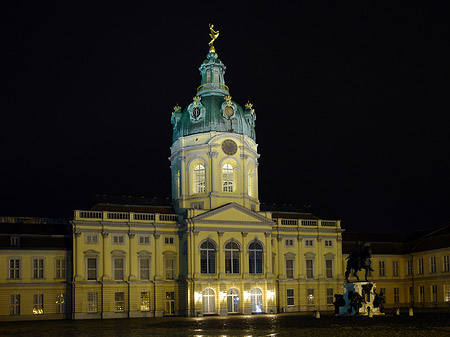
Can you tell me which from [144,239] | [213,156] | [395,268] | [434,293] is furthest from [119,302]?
[434,293]

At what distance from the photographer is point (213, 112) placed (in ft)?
239

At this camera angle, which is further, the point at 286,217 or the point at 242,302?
the point at 286,217

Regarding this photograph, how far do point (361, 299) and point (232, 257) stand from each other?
16.7 metres

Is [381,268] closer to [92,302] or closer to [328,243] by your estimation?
[328,243]

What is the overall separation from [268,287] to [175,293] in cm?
917

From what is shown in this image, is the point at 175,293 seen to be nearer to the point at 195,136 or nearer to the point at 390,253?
the point at 195,136

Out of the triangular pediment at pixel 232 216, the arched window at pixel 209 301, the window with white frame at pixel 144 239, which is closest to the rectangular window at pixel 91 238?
the window with white frame at pixel 144 239

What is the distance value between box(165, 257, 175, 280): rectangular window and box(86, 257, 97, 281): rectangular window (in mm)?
7122

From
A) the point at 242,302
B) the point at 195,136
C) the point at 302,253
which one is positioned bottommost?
the point at 242,302

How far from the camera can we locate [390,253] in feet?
266

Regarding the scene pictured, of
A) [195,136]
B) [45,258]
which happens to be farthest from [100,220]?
[195,136]

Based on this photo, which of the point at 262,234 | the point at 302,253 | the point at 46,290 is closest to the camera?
the point at 46,290

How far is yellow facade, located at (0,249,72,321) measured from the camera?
64.6 metres

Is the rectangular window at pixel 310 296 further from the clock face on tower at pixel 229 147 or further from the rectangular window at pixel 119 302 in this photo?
the rectangular window at pixel 119 302
